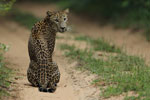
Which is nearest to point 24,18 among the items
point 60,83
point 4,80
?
point 60,83

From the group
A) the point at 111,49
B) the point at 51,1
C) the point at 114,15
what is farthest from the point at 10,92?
the point at 51,1

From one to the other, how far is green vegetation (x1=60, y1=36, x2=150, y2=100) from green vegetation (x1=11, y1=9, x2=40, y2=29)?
475cm

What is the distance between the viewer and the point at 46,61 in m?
8.71

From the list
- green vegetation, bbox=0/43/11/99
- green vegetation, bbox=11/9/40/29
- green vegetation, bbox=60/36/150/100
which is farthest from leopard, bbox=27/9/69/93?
green vegetation, bbox=11/9/40/29

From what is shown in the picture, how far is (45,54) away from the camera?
882 centimetres

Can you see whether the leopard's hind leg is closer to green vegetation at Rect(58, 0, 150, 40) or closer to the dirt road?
the dirt road

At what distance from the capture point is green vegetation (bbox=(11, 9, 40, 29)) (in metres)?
16.7

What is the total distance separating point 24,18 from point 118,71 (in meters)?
9.47

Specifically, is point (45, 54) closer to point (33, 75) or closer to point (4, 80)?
point (33, 75)

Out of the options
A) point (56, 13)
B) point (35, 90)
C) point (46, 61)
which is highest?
point (56, 13)

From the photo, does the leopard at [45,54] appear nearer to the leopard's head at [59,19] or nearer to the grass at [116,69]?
the leopard's head at [59,19]

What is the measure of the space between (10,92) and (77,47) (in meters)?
4.83

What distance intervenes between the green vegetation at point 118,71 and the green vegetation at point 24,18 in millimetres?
4752

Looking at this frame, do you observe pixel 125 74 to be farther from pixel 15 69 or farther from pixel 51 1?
pixel 51 1
